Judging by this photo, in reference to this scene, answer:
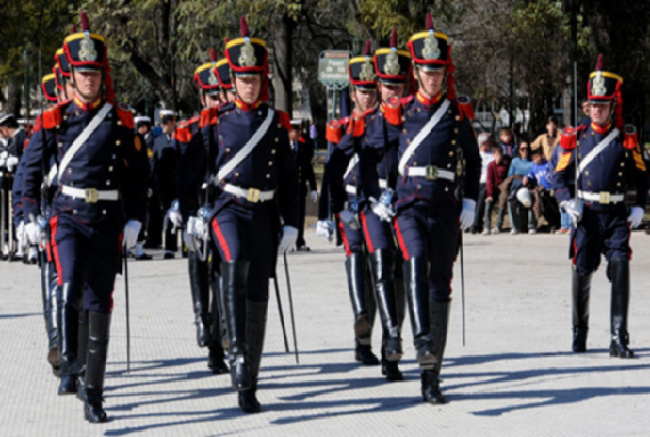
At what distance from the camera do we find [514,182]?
870 inches

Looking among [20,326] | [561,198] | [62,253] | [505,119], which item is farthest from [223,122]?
[505,119]

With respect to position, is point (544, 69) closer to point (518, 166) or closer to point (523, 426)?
point (518, 166)

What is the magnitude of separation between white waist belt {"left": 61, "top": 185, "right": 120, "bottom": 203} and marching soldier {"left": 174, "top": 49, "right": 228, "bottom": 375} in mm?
593

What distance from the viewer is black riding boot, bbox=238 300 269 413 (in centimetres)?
782

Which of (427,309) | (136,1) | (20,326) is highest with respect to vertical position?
(136,1)

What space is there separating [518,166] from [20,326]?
12.2m

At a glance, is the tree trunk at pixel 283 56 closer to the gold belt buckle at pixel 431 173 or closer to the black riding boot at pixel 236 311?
the gold belt buckle at pixel 431 173

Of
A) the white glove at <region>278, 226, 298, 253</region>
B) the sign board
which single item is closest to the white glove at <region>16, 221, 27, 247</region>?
the white glove at <region>278, 226, 298, 253</region>

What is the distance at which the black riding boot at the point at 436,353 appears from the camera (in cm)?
798

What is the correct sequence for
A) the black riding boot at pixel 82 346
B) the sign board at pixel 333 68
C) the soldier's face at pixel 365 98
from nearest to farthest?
the black riding boot at pixel 82 346
the soldier's face at pixel 365 98
the sign board at pixel 333 68

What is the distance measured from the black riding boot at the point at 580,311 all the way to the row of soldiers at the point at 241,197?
64.3 inches

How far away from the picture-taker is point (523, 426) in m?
7.35

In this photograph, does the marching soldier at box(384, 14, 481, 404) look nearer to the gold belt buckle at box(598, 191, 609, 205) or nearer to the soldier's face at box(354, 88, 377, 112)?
the soldier's face at box(354, 88, 377, 112)

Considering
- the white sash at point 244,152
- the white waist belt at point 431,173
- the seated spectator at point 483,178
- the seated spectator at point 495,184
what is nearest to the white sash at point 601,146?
the white waist belt at point 431,173
